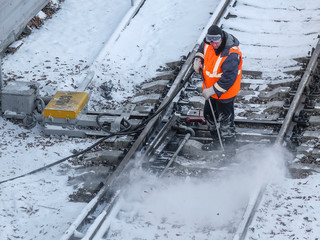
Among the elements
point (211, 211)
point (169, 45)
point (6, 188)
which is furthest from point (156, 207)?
point (169, 45)

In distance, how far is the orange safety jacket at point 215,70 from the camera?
34.6 ft

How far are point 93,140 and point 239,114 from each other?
248 centimetres

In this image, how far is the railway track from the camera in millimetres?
9977

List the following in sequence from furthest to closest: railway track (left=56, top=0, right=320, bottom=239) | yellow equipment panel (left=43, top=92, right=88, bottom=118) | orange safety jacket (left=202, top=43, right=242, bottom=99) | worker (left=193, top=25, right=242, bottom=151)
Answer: yellow equipment panel (left=43, top=92, right=88, bottom=118), orange safety jacket (left=202, top=43, right=242, bottom=99), worker (left=193, top=25, right=242, bottom=151), railway track (left=56, top=0, right=320, bottom=239)

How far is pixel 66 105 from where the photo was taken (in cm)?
1201

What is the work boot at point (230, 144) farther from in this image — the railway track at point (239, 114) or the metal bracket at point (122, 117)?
the metal bracket at point (122, 117)

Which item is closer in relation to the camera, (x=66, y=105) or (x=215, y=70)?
(x=215, y=70)

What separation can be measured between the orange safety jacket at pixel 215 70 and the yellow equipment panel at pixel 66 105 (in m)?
2.32

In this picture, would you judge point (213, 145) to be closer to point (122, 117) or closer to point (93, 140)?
point (122, 117)

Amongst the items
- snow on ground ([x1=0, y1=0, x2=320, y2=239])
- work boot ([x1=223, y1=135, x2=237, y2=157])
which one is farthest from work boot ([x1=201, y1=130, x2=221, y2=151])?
snow on ground ([x1=0, y1=0, x2=320, y2=239])

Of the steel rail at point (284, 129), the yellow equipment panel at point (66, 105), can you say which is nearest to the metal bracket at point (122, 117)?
the yellow equipment panel at point (66, 105)

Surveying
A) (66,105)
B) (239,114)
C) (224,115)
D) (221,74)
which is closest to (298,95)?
(239,114)

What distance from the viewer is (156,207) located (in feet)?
32.2

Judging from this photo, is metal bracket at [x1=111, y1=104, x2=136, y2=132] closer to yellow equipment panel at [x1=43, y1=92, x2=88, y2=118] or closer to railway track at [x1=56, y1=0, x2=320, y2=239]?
railway track at [x1=56, y1=0, x2=320, y2=239]
